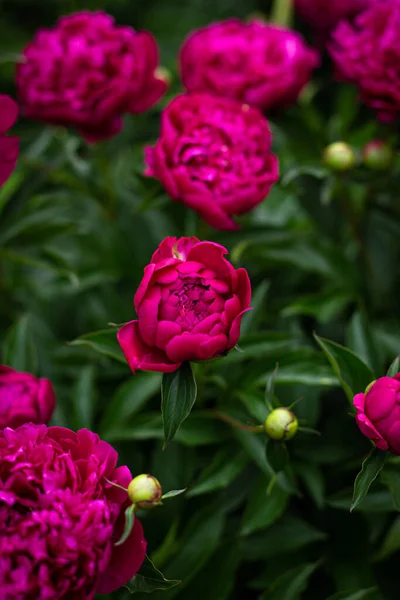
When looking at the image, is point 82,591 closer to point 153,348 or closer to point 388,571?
point 153,348

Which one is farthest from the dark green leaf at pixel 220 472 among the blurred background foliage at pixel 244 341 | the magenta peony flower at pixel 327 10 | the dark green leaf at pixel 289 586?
the magenta peony flower at pixel 327 10

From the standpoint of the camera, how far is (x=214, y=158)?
786mm

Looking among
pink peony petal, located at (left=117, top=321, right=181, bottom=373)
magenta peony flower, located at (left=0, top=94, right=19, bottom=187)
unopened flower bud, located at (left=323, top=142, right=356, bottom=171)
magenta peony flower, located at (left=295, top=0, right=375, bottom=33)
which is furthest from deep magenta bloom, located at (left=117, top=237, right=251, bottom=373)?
magenta peony flower, located at (left=295, top=0, right=375, bottom=33)

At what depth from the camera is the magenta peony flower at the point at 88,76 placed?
897 millimetres

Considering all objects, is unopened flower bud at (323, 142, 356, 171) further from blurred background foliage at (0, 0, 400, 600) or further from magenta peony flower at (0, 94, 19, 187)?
magenta peony flower at (0, 94, 19, 187)

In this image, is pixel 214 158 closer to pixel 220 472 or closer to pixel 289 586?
pixel 220 472

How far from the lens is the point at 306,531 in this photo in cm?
84

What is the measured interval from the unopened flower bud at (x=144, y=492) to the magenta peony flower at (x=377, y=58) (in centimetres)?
56

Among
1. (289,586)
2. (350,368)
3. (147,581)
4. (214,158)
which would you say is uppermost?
(214,158)

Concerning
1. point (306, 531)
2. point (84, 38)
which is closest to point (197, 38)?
point (84, 38)

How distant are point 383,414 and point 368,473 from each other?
0.21 ft

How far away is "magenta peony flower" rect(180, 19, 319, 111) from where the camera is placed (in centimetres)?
93

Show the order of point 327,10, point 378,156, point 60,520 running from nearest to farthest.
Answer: point 60,520
point 378,156
point 327,10

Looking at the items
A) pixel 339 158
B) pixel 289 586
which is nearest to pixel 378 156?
pixel 339 158
